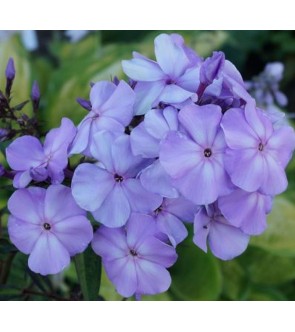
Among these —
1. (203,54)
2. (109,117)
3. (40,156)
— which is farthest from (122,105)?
(203,54)

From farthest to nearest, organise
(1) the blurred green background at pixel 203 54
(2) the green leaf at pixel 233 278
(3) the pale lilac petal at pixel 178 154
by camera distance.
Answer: (2) the green leaf at pixel 233 278 → (1) the blurred green background at pixel 203 54 → (3) the pale lilac petal at pixel 178 154

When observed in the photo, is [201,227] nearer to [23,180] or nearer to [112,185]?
[112,185]

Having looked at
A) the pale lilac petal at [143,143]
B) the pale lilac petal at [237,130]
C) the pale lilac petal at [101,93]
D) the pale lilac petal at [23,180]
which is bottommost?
the pale lilac petal at [23,180]

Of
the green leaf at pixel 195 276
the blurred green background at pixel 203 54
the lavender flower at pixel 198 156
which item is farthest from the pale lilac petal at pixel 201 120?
the green leaf at pixel 195 276

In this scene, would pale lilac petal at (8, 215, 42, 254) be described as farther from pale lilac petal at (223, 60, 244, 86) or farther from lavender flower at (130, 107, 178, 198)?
pale lilac petal at (223, 60, 244, 86)

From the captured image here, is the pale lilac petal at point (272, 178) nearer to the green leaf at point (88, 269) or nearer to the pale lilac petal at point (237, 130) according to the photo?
the pale lilac petal at point (237, 130)

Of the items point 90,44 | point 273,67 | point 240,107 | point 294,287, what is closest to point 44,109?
point 90,44
